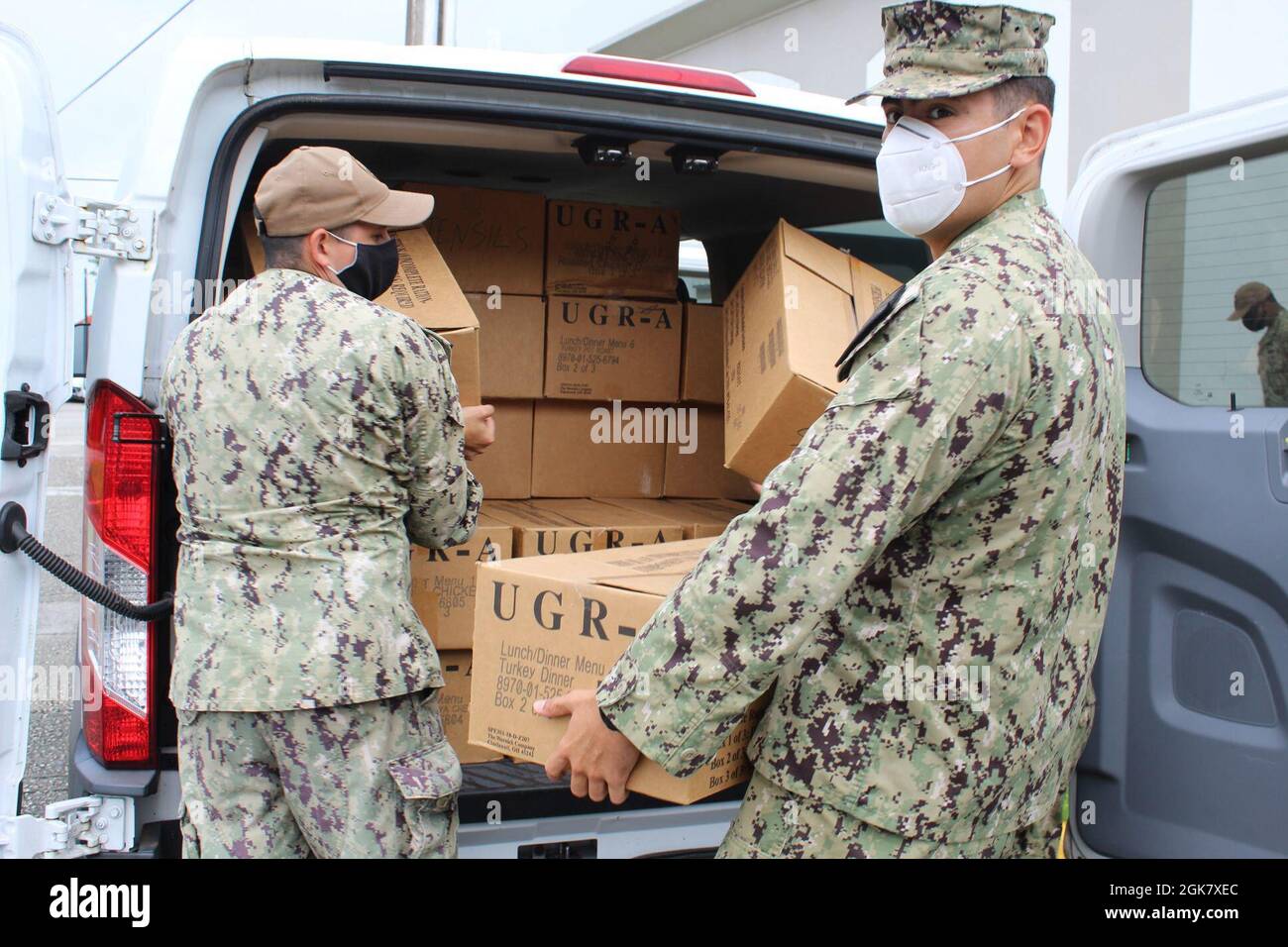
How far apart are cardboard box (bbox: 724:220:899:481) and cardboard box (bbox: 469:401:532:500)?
0.59 meters

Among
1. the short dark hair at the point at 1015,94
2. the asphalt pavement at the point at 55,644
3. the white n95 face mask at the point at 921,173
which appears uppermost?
the short dark hair at the point at 1015,94

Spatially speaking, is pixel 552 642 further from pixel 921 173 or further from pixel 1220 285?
pixel 1220 285

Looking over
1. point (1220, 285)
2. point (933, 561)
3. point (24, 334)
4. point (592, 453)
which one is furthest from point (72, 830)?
point (1220, 285)

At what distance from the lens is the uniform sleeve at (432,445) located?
197 centimetres

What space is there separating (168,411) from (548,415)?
4.26 feet

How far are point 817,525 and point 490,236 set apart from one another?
1.91 metres

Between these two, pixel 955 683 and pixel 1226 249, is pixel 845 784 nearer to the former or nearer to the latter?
pixel 955 683

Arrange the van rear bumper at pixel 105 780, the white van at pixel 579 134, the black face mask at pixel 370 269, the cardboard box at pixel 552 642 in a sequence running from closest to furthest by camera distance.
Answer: the cardboard box at pixel 552 642 < the white van at pixel 579 134 < the van rear bumper at pixel 105 780 < the black face mask at pixel 370 269

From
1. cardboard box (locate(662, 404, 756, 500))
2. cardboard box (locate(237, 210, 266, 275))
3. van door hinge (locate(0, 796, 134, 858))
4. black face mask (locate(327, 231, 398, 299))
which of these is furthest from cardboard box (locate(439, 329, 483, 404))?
van door hinge (locate(0, 796, 134, 858))

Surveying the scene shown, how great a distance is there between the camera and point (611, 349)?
10.2 ft

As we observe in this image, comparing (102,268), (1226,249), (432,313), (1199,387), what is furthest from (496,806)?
(1226,249)

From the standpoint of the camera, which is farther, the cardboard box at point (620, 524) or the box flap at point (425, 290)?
the cardboard box at point (620, 524)

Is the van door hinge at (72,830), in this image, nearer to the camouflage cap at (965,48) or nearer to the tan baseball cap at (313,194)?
the tan baseball cap at (313,194)

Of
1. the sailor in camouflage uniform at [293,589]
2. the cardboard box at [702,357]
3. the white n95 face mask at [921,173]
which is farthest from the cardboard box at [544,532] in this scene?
the white n95 face mask at [921,173]
